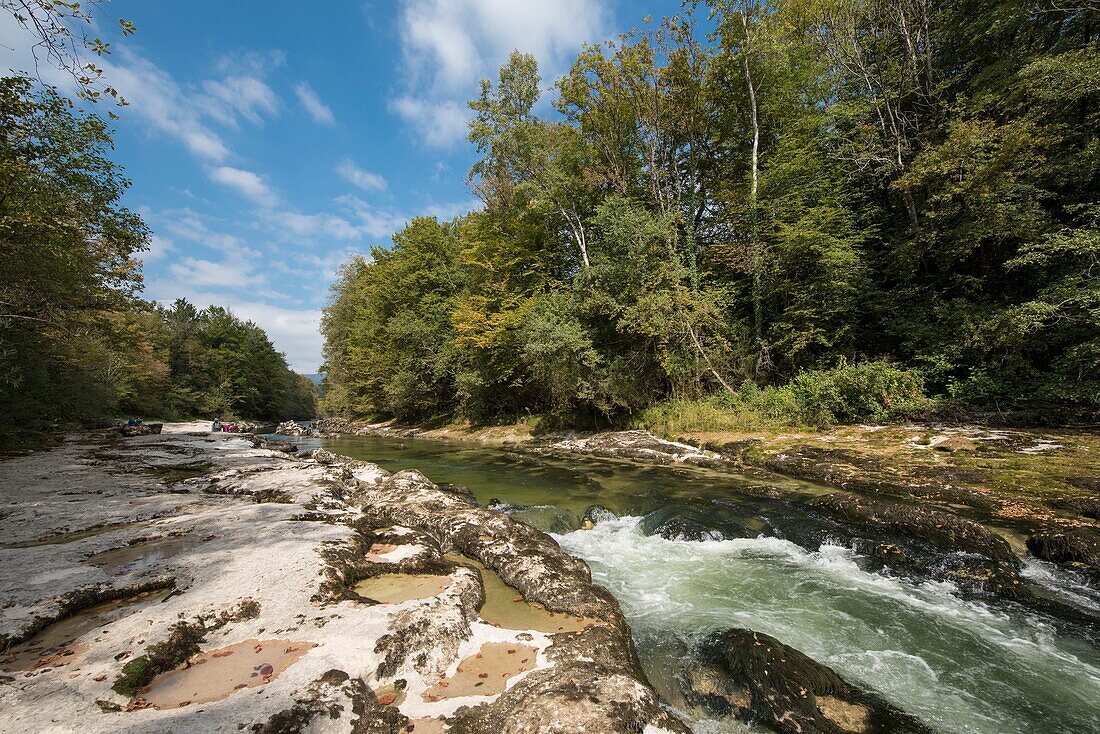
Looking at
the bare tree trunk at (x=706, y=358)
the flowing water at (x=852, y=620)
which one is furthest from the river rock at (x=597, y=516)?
the bare tree trunk at (x=706, y=358)

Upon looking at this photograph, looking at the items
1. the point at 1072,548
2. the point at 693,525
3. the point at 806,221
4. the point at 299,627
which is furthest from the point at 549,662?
the point at 806,221

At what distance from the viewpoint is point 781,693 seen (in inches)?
140

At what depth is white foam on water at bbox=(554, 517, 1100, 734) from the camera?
3.66 meters

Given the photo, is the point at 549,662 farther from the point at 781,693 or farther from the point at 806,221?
the point at 806,221

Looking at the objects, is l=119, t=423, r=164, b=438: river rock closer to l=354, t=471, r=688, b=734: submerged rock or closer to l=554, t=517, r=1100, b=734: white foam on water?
l=354, t=471, r=688, b=734: submerged rock

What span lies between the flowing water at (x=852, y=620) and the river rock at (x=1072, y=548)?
0.88ft

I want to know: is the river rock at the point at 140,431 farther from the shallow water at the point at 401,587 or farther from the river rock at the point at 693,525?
the river rock at the point at 693,525

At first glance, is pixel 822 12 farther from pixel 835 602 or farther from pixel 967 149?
pixel 835 602

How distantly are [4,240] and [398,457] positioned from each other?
1301 centimetres

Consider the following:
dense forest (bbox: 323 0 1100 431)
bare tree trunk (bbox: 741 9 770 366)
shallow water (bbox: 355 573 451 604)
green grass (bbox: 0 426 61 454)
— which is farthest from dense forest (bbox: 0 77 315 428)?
bare tree trunk (bbox: 741 9 770 366)

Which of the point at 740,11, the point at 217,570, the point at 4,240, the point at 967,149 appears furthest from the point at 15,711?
the point at 740,11

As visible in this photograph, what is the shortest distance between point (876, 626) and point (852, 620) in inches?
9.1

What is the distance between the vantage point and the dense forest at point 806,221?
1196 cm

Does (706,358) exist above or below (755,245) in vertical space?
below
